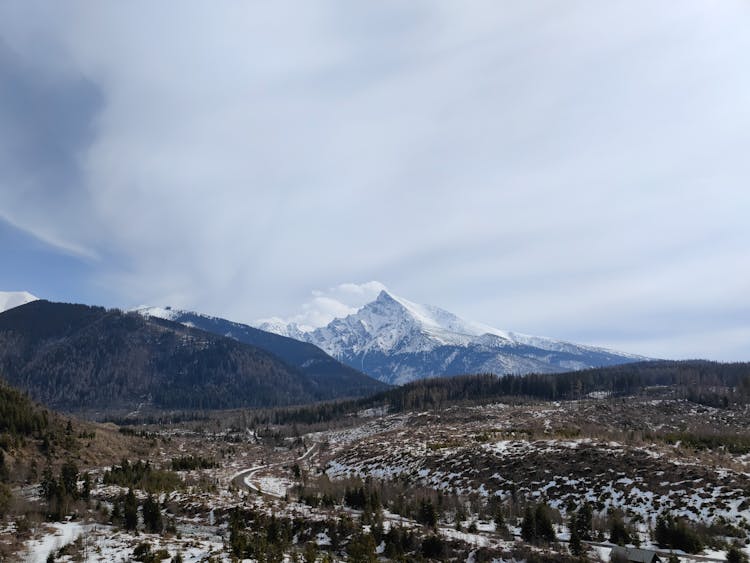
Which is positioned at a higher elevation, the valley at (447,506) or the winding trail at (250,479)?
the valley at (447,506)

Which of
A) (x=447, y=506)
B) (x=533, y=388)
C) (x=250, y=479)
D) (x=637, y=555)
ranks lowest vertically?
(x=250, y=479)

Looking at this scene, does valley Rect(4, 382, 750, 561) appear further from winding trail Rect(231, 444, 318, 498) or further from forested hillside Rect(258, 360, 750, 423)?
forested hillside Rect(258, 360, 750, 423)

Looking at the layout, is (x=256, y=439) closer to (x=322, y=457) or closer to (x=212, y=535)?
(x=322, y=457)

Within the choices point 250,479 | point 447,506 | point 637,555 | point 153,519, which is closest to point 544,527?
point 637,555

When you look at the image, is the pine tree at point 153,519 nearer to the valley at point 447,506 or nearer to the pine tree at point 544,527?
the valley at point 447,506

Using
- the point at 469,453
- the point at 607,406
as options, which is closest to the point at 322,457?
the point at 469,453

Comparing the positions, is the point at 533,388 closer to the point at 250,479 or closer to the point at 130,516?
the point at 250,479

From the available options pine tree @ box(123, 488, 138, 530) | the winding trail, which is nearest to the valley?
the winding trail

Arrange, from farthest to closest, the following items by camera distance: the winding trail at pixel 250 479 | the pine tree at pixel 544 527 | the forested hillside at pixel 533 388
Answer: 1. the forested hillside at pixel 533 388
2. the winding trail at pixel 250 479
3. the pine tree at pixel 544 527

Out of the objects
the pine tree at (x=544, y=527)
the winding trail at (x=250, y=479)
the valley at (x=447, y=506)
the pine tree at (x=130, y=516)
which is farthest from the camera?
the winding trail at (x=250, y=479)

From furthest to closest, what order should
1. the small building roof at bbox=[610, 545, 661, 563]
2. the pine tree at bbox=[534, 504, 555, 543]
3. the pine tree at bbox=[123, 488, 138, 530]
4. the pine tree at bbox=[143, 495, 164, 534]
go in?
1. the pine tree at bbox=[123, 488, 138, 530]
2. the pine tree at bbox=[143, 495, 164, 534]
3. the pine tree at bbox=[534, 504, 555, 543]
4. the small building roof at bbox=[610, 545, 661, 563]

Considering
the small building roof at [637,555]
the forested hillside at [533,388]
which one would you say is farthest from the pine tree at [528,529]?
the forested hillside at [533,388]

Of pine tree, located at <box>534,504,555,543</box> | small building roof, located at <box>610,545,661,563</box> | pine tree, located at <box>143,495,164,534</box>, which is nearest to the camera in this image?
small building roof, located at <box>610,545,661,563</box>

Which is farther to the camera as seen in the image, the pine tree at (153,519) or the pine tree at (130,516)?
the pine tree at (130,516)
